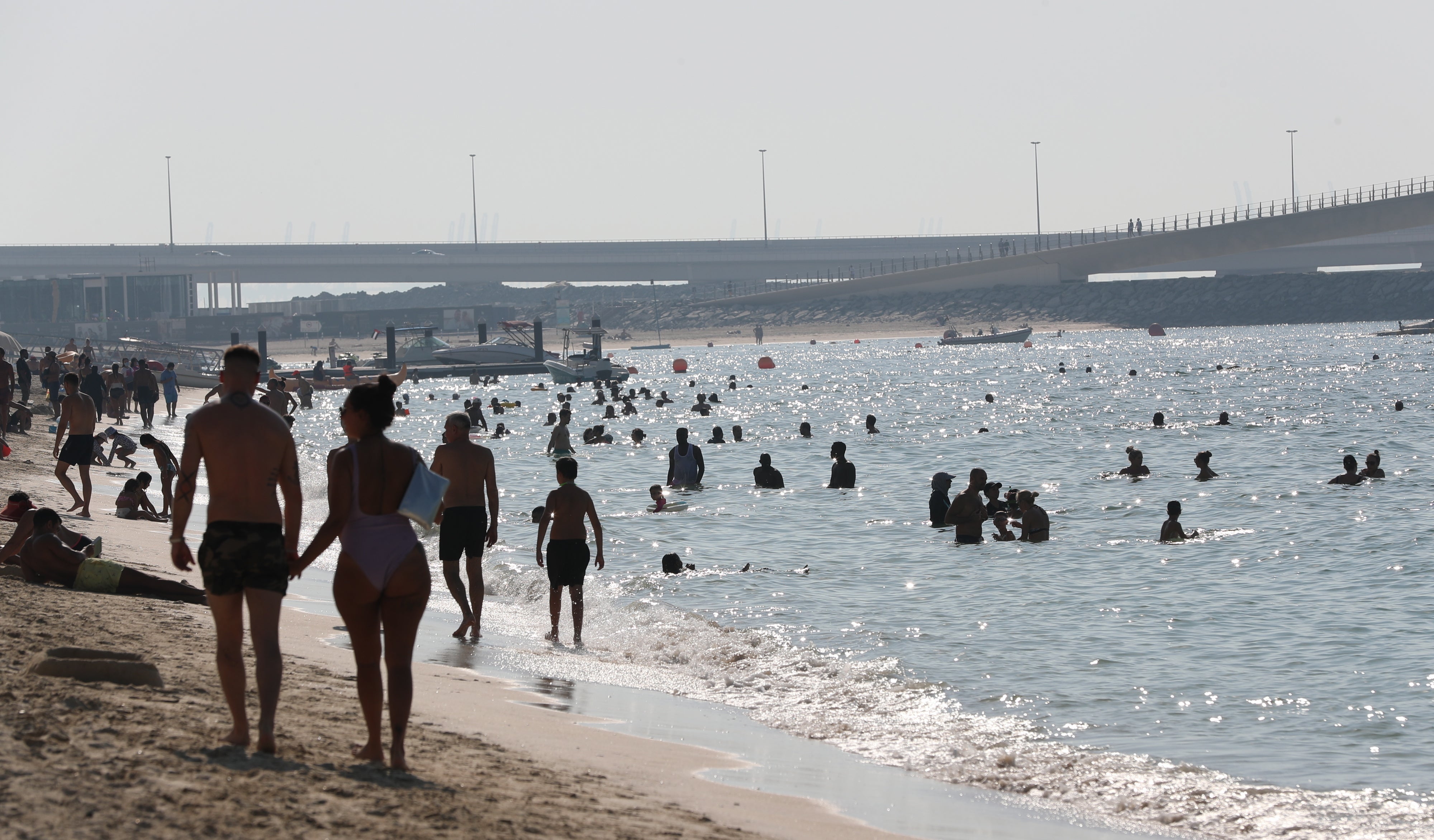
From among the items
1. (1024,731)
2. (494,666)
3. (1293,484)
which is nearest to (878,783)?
(1024,731)

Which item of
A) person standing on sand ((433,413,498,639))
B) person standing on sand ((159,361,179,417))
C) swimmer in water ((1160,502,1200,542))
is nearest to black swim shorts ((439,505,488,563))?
person standing on sand ((433,413,498,639))

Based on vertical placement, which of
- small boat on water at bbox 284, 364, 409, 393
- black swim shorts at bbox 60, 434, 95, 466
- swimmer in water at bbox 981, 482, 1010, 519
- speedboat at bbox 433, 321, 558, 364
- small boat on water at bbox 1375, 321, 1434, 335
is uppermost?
small boat on water at bbox 1375, 321, 1434, 335

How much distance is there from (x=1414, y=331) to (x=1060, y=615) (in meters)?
96.1

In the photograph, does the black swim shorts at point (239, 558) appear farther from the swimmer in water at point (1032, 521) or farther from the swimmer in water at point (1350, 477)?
the swimmer in water at point (1350, 477)

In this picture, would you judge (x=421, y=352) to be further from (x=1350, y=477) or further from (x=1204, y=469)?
(x=1350, y=477)

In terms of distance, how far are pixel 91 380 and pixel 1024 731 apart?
25.0 meters

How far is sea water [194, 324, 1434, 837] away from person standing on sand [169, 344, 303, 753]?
3.72 meters

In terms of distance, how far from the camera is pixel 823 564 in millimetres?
16266

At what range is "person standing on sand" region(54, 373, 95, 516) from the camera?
16.3 meters

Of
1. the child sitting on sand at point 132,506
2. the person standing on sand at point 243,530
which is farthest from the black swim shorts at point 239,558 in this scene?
the child sitting on sand at point 132,506

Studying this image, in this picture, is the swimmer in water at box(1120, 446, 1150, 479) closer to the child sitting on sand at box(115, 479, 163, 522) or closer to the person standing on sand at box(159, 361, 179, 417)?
the child sitting on sand at box(115, 479, 163, 522)

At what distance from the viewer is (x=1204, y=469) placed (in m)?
23.7

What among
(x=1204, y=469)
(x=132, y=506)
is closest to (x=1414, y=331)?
(x=1204, y=469)

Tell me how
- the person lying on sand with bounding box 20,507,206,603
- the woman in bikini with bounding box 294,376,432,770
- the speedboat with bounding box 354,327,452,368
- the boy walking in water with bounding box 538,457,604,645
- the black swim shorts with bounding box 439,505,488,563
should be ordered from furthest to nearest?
the speedboat with bounding box 354,327,452,368
the boy walking in water with bounding box 538,457,604,645
the black swim shorts with bounding box 439,505,488,563
the person lying on sand with bounding box 20,507,206,603
the woman in bikini with bounding box 294,376,432,770
